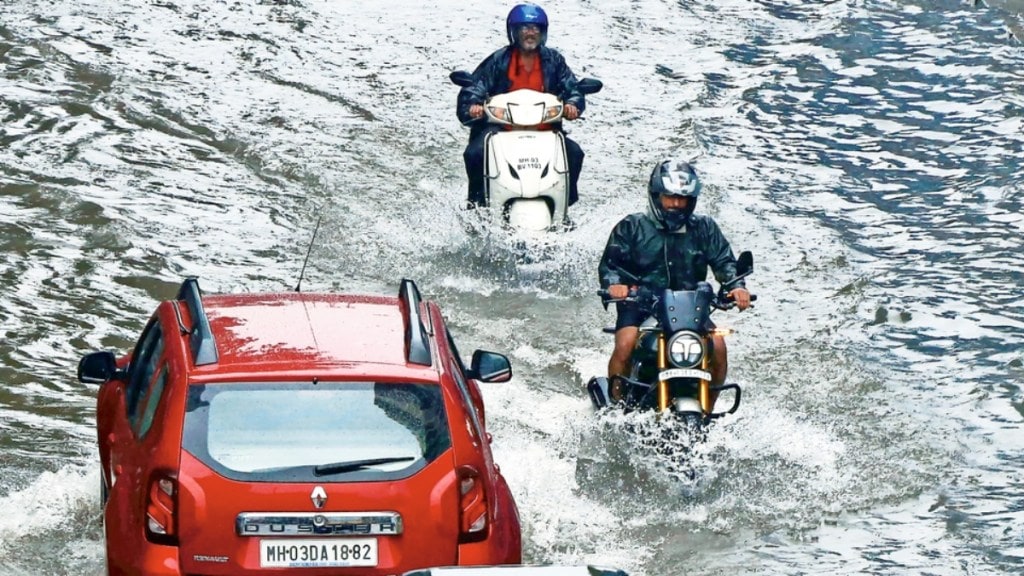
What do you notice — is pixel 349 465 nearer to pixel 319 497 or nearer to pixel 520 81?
pixel 319 497

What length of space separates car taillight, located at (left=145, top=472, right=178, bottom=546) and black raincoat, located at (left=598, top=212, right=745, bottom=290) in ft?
13.3

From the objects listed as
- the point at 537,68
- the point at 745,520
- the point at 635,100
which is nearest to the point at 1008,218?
the point at 537,68

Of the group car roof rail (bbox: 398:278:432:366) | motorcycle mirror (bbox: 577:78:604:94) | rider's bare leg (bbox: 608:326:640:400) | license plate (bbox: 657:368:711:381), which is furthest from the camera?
motorcycle mirror (bbox: 577:78:604:94)

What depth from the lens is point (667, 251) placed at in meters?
10.7

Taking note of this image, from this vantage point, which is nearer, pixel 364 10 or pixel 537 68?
pixel 537 68

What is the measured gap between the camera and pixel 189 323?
7934 mm

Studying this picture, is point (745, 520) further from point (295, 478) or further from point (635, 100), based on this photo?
point (635, 100)

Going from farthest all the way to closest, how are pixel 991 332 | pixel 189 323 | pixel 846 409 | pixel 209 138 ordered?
1. pixel 209 138
2. pixel 991 332
3. pixel 846 409
4. pixel 189 323

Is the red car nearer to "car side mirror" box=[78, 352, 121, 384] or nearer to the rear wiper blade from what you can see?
the rear wiper blade

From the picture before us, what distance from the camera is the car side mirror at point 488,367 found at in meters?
8.66

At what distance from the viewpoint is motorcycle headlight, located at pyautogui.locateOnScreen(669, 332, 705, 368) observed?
9.85 meters

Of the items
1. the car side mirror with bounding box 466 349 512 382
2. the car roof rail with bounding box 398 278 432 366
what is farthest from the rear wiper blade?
the car side mirror with bounding box 466 349 512 382

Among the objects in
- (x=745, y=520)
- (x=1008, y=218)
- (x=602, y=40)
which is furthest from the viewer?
(x=602, y=40)

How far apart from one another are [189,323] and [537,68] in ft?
24.4
